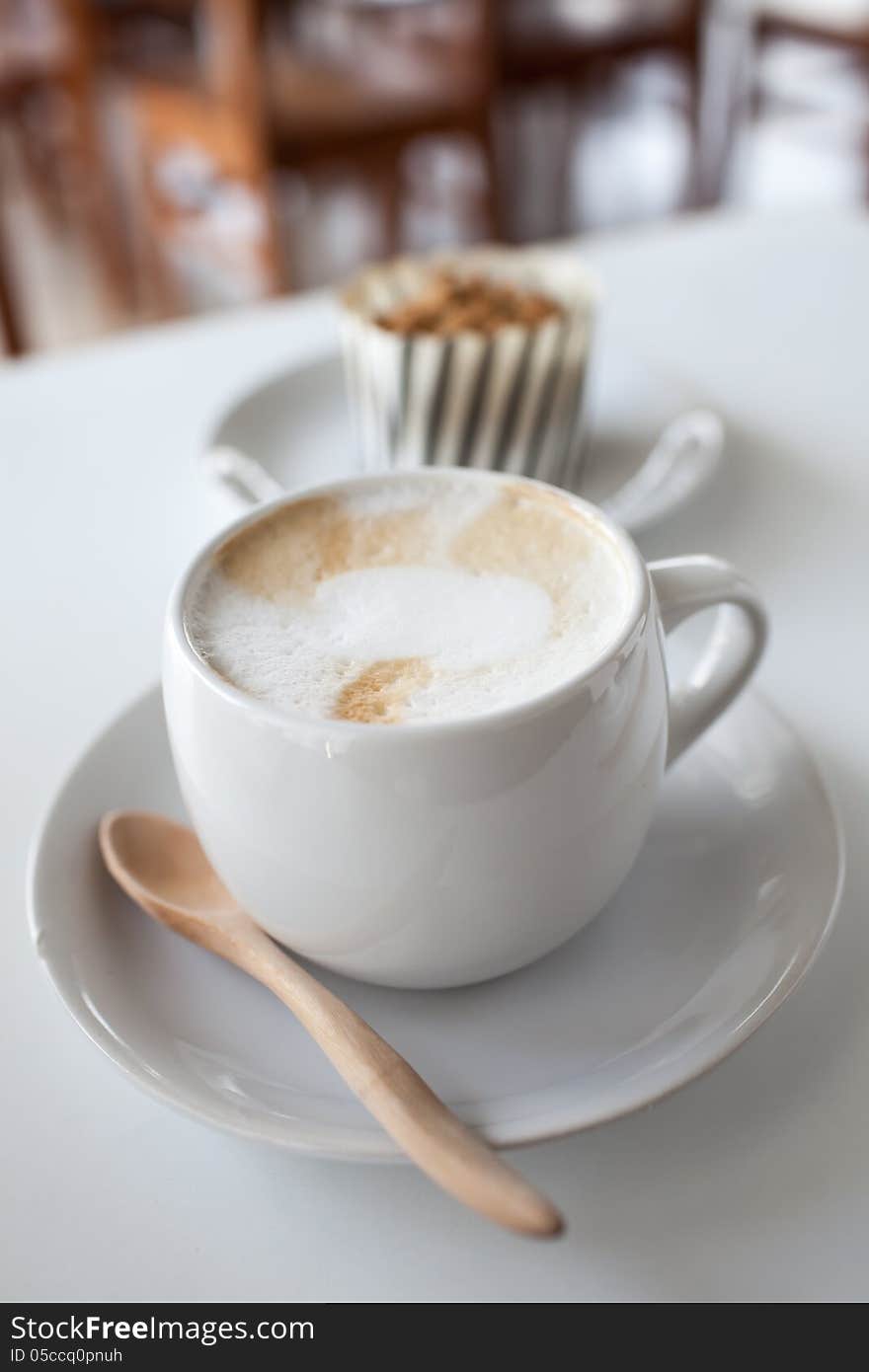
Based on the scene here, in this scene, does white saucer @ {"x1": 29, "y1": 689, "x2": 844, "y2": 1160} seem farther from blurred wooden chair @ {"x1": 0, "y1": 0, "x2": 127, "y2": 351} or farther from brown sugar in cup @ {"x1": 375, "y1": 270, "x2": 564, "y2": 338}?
blurred wooden chair @ {"x1": 0, "y1": 0, "x2": 127, "y2": 351}

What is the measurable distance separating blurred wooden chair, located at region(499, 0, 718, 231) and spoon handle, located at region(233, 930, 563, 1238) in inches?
97.7

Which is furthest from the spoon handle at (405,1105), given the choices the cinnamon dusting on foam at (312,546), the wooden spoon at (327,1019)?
the cinnamon dusting on foam at (312,546)

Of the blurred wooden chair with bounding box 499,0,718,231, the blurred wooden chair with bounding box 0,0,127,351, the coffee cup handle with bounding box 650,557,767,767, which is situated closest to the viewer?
the coffee cup handle with bounding box 650,557,767,767

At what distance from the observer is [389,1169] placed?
14.5 inches

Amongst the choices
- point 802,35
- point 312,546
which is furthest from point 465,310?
point 802,35

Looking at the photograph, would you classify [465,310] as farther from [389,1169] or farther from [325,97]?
[325,97]

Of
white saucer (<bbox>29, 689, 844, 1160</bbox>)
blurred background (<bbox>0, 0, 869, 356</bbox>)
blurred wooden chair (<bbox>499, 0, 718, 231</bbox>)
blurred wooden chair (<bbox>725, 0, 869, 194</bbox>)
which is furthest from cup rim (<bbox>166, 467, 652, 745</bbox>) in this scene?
blurred wooden chair (<bbox>725, 0, 869, 194</bbox>)

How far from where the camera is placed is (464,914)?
14.5 inches

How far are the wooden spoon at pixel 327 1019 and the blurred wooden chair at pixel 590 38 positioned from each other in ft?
7.93

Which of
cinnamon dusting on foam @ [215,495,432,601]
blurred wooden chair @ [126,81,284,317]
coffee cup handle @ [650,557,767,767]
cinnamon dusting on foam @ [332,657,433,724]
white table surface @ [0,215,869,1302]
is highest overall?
cinnamon dusting on foam @ [215,495,432,601]

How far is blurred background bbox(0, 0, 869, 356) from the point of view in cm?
221

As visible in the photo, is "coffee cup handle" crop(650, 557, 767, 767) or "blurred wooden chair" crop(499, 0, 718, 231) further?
"blurred wooden chair" crop(499, 0, 718, 231)
